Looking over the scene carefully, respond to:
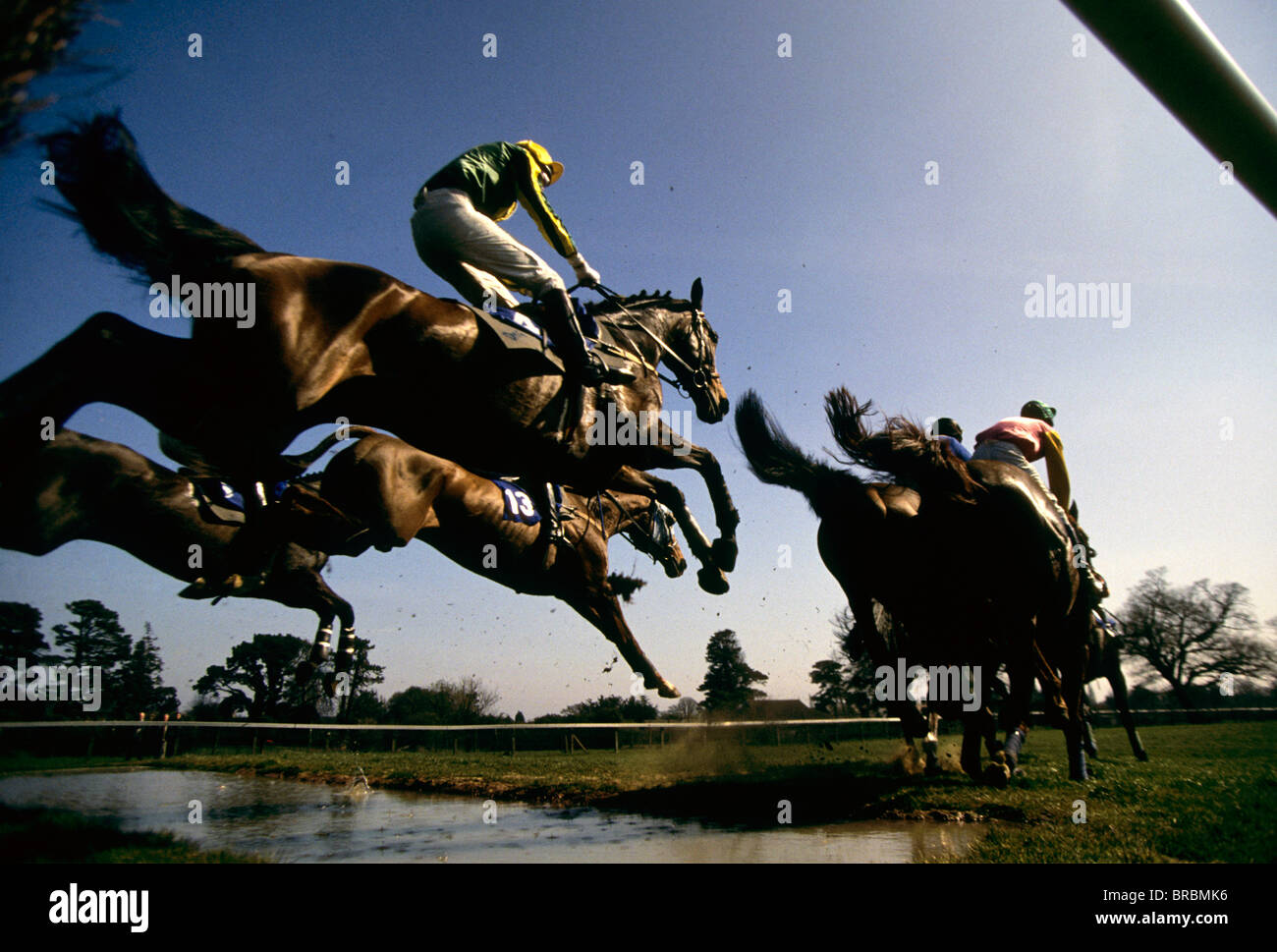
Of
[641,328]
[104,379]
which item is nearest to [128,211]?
[104,379]

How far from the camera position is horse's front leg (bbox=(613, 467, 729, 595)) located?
18.5 feet

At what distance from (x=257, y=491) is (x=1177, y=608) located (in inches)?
1781

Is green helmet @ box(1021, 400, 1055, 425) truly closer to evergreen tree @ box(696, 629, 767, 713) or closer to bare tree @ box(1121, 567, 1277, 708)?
evergreen tree @ box(696, 629, 767, 713)

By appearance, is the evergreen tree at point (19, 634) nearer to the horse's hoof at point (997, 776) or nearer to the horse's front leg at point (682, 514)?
the horse's front leg at point (682, 514)

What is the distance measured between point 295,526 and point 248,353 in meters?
2.33

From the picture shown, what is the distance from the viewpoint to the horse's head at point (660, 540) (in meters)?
8.27

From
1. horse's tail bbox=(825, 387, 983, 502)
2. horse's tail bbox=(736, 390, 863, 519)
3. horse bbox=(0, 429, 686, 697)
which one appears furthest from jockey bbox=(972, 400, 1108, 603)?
horse bbox=(0, 429, 686, 697)

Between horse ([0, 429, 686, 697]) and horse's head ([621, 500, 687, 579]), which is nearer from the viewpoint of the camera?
horse ([0, 429, 686, 697])

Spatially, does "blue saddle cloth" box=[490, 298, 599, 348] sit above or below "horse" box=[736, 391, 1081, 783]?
above

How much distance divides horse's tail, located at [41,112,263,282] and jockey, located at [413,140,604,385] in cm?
129

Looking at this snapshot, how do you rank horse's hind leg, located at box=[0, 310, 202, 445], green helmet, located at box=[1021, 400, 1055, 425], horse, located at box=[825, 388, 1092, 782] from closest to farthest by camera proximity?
horse's hind leg, located at box=[0, 310, 202, 445]
horse, located at box=[825, 388, 1092, 782]
green helmet, located at box=[1021, 400, 1055, 425]

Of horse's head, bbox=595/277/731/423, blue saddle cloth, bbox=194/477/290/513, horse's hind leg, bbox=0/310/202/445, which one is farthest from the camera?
blue saddle cloth, bbox=194/477/290/513
